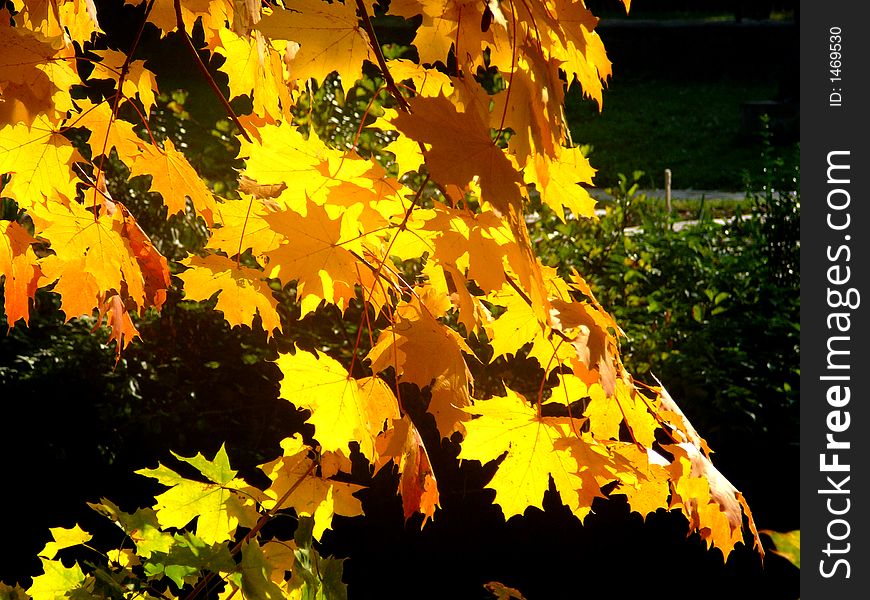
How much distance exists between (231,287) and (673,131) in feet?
41.3

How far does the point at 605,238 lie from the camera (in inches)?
160

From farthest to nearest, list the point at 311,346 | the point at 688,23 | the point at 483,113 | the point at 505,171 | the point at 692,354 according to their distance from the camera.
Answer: the point at 688,23, the point at 692,354, the point at 311,346, the point at 483,113, the point at 505,171

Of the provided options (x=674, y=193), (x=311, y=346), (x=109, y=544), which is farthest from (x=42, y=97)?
(x=674, y=193)

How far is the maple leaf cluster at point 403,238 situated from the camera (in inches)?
59.1

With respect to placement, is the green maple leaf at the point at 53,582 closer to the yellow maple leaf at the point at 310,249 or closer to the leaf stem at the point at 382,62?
the yellow maple leaf at the point at 310,249

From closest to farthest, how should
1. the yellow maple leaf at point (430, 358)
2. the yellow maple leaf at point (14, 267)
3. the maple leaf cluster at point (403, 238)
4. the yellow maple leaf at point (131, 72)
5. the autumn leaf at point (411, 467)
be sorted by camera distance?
the maple leaf cluster at point (403, 238) → the yellow maple leaf at point (430, 358) → the autumn leaf at point (411, 467) → the yellow maple leaf at point (14, 267) → the yellow maple leaf at point (131, 72)

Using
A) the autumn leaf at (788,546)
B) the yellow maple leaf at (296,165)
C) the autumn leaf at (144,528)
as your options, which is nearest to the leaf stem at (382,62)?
the yellow maple leaf at (296,165)

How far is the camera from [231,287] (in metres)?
2.22

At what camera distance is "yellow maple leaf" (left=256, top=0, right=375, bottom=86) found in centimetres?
159

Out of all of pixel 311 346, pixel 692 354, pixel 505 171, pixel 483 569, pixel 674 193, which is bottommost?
pixel 674 193

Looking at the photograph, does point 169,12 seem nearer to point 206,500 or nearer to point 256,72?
point 256,72

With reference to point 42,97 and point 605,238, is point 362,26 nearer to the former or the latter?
point 42,97

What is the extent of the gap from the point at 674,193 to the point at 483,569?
7309mm

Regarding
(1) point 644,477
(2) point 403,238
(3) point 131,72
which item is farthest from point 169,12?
(1) point 644,477
